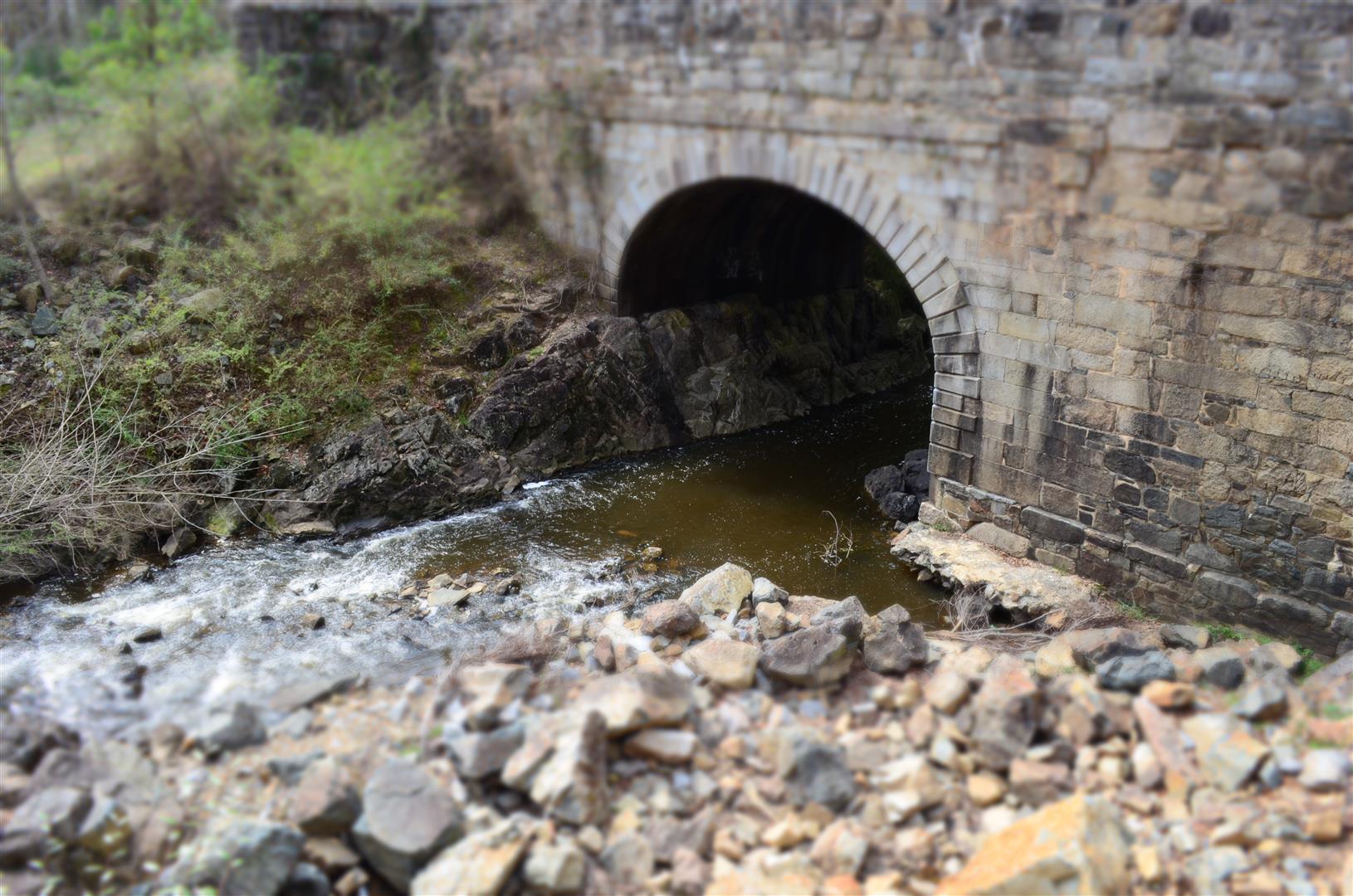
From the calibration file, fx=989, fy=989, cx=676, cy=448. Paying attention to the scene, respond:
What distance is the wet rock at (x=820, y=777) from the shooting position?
466 cm

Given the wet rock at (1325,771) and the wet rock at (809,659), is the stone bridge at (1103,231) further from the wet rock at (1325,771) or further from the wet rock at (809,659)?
the wet rock at (809,659)

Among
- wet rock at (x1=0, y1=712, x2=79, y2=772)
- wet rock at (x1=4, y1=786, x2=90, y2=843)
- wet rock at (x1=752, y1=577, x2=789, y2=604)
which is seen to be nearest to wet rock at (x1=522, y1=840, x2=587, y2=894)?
wet rock at (x1=4, y1=786, x2=90, y2=843)

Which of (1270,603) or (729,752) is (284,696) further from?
(1270,603)

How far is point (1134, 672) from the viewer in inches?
211

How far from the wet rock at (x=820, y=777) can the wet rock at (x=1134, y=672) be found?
1.65 m

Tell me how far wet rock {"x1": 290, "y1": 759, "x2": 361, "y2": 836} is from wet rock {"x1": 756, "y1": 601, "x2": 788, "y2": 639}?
3049 mm

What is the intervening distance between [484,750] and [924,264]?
18.5ft

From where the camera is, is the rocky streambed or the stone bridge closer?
the rocky streambed

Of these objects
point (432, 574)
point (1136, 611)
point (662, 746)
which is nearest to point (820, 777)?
point (662, 746)

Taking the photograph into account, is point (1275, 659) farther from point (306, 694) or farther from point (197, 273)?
point (197, 273)

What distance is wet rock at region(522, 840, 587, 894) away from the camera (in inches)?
168

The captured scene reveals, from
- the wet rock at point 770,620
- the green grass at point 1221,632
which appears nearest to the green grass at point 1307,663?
the green grass at point 1221,632

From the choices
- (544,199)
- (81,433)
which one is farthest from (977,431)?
(81,433)

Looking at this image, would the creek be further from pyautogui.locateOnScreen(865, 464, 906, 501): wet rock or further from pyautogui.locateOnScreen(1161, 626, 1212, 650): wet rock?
pyautogui.locateOnScreen(1161, 626, 1212, 650): wet rock
